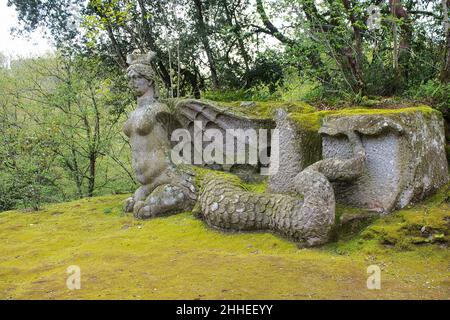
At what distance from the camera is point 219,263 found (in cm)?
411

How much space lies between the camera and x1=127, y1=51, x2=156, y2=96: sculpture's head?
6766 millimetres

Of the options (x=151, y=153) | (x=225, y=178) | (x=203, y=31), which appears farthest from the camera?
(x=203, y=31)

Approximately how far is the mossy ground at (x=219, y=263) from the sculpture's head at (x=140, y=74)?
2223 millimetres

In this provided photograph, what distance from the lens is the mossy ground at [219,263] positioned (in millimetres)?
3342

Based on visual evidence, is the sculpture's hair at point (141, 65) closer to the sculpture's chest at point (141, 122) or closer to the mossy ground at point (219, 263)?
the sculpture's chest at point (141, 122)

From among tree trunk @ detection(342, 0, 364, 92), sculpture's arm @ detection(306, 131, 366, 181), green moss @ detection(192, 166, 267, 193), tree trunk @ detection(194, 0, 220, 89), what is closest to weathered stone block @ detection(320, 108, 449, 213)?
sculpture's arm @ detection(306, 131, 366, 181)

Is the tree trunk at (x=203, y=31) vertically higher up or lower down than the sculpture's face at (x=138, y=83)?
higher up

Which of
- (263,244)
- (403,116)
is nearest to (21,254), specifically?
(263,244)

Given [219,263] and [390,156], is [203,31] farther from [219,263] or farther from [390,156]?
[219,263]

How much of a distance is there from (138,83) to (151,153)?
1.14 metres

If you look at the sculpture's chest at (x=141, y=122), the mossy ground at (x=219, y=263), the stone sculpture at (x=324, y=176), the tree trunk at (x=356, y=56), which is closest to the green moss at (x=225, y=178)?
the stone sculpture at (x=324, y=176)

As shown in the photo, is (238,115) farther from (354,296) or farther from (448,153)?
(354,296)

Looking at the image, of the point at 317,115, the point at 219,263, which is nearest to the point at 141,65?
the point at 317,115

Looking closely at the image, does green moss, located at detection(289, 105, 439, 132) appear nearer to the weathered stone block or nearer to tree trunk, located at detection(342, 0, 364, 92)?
the weathered stone block
